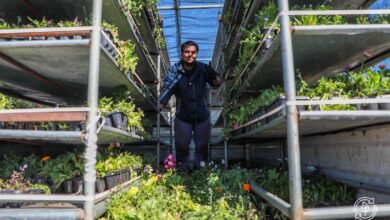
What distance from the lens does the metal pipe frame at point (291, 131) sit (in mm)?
2105

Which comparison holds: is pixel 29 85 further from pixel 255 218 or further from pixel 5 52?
pixel 255 218

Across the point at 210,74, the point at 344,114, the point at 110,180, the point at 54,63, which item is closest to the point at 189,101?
the point at 210,74

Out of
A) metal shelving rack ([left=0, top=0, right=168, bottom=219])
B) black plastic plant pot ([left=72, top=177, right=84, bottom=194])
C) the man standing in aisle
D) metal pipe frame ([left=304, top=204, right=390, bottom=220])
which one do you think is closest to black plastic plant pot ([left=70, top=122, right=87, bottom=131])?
metal shelving rack ([left=0, top=0, right=168, bottom=219])

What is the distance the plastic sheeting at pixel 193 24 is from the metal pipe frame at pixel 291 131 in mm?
6800

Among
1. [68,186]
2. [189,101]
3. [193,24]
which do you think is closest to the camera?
[68,186]

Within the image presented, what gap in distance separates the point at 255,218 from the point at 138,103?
3721 mm

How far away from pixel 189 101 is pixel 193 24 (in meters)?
5.65

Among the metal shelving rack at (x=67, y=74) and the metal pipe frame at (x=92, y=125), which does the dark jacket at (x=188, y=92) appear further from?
the metal pipe frame at (x=92, y=125)

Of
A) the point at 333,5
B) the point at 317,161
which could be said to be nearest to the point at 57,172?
the point at 317,161

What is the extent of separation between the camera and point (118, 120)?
3447 mm

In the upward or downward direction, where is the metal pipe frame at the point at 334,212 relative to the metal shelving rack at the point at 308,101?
downward

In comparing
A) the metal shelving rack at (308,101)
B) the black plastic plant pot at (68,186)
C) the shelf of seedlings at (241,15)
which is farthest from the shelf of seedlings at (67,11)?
the metal shelving rack at (308,101)

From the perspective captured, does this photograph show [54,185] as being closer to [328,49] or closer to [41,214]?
[41,214]

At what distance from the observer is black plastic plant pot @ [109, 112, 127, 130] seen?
3.32 meters
